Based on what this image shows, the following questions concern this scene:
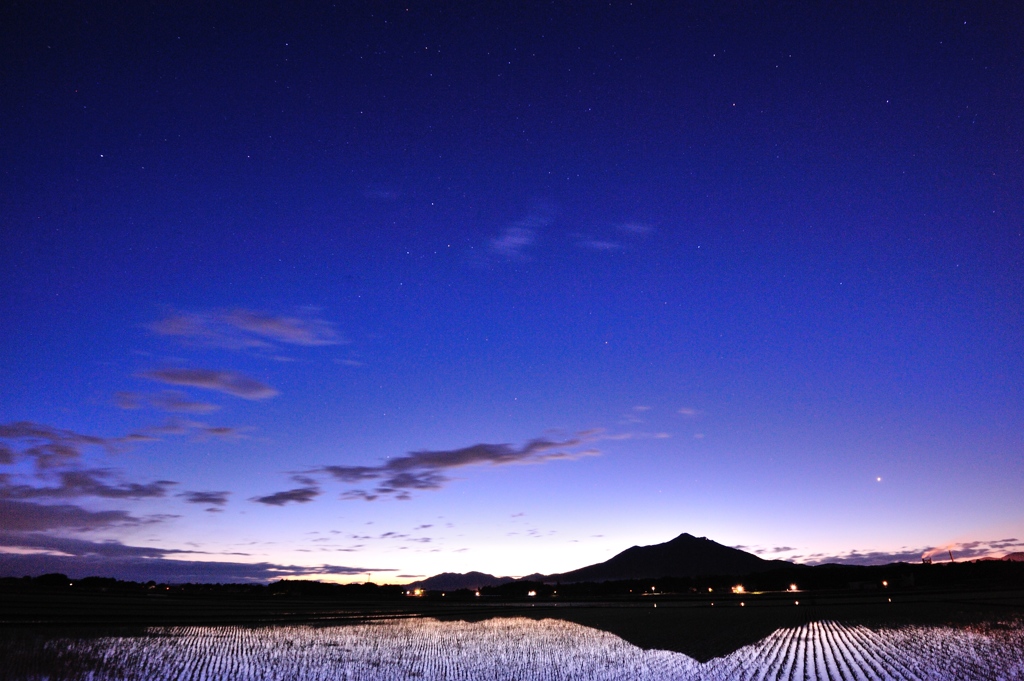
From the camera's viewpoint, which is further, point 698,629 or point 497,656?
point 698,629

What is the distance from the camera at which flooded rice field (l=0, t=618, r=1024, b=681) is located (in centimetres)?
2350

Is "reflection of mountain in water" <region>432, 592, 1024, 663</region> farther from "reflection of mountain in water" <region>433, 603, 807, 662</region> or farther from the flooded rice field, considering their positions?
the flooded rice field

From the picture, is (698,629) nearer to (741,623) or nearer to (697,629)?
(697,629)

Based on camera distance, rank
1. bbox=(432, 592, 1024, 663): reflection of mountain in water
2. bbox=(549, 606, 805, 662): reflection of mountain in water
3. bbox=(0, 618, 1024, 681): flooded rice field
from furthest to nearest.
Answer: bbox=(432, 592, 1024, 663): reflection of mountain in water
bbox=(549, 606, 805, 662): reflection of mountain in water
bbox=(0, 618, 1024, 681): flooded rice field

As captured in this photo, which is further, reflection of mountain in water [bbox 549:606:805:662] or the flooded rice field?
reflection of mountain in water [bbox 549:606:805:662]

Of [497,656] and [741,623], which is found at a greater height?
[741,623]

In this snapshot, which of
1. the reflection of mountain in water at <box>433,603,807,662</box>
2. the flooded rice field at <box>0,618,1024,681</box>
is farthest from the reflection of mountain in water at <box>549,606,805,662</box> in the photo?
the flooded rice field at <box>0,618,1024,681</box>

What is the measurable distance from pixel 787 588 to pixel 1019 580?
37.9 m

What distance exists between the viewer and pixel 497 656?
1169 inches

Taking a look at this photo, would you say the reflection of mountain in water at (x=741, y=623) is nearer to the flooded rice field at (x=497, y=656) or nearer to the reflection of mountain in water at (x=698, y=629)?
the reflection of mountain in water at (x=698, y=629)

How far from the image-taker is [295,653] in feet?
100.0

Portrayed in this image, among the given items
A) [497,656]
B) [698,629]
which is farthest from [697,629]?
[497,656]

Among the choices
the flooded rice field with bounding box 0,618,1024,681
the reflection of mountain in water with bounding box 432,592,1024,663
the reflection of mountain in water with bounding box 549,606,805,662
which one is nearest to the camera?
the flooded rice field with bounding box 0,618,1024,681

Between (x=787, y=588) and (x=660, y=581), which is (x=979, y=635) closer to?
(x=787, y=588)
